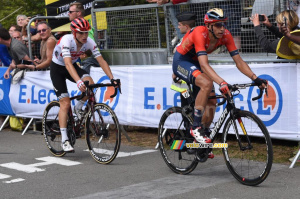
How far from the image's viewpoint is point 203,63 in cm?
643

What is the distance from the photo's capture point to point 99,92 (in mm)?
10047

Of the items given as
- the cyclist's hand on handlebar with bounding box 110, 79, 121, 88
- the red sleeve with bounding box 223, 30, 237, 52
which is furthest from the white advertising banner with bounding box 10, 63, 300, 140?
the cyclist's hand on handlebar with bounding box 110, 79, 121, 88

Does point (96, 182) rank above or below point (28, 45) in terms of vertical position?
below

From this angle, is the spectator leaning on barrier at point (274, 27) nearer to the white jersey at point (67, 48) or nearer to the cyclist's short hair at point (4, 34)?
the white jersey at point (67, 48)

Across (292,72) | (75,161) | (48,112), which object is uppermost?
(292,72)

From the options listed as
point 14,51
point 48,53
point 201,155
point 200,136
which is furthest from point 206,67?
point 14,51

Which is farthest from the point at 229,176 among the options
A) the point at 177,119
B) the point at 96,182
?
the point at 96,182

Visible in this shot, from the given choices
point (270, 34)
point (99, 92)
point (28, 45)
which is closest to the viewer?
point (270, 34)

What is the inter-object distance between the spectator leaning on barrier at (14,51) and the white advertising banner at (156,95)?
32cm

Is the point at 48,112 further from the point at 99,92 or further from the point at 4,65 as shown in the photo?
the point at 4,65

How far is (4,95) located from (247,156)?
6.78 metres

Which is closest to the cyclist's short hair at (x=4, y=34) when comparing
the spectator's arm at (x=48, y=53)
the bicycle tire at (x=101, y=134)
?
the spectator's arm at (x=48, y=53)

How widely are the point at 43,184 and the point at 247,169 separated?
246 centimetres

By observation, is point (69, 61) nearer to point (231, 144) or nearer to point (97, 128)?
point (97, 128)
